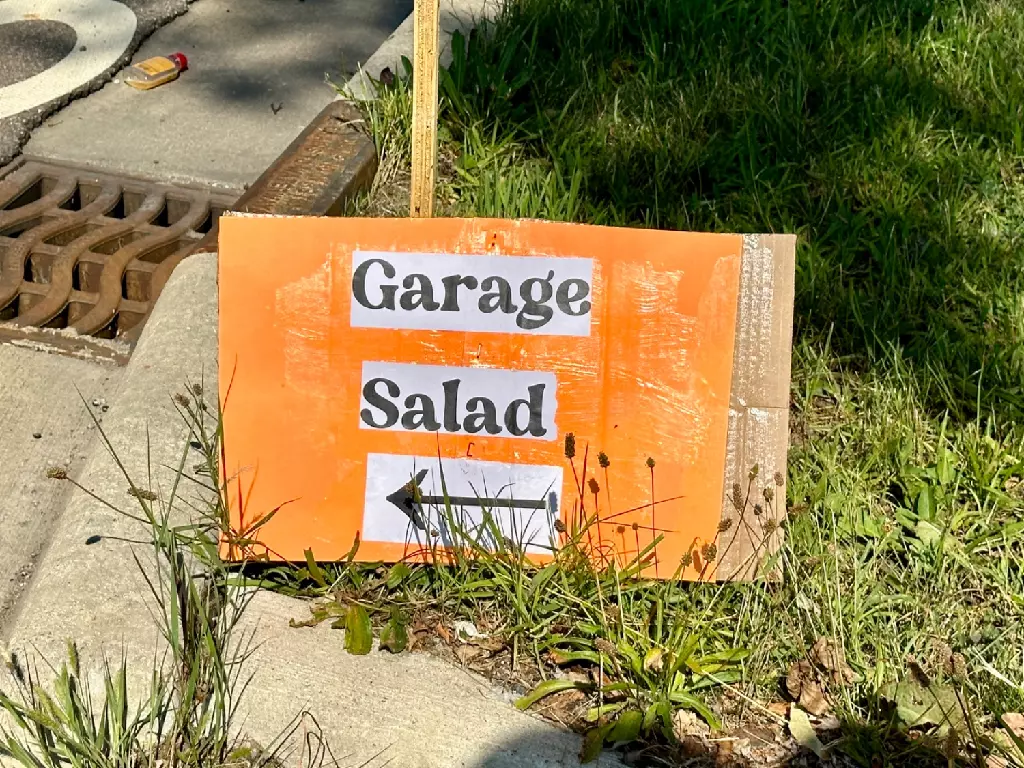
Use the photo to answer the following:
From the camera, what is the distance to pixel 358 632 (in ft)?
6.59

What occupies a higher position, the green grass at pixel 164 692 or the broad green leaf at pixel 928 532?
the broad green leaf at pixel 928 532

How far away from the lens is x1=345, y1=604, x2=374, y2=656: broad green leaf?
6.53 ft

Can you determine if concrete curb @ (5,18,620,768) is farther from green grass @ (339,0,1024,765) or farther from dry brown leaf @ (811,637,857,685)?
dry brown leaf @ (811,637,857,685)

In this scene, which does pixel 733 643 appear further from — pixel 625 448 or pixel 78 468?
pixel 78 468

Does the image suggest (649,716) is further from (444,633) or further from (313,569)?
(313,569)

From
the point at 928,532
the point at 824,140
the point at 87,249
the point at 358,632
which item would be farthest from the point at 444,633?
the point at 824,140

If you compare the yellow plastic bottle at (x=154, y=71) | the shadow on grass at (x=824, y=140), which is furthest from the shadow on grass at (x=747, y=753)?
the yellow plastic bottle at (x=154, y=71)

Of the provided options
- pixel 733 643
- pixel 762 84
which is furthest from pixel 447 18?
pixel 733 643

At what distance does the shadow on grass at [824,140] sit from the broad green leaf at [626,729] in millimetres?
1064

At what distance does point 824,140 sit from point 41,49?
2884 mm

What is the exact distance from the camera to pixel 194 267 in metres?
2.76

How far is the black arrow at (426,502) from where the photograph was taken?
2.10 metres

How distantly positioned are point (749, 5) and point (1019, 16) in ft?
2.87

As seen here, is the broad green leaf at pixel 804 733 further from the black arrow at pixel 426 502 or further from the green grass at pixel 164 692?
the green grass at pixel 164 692
